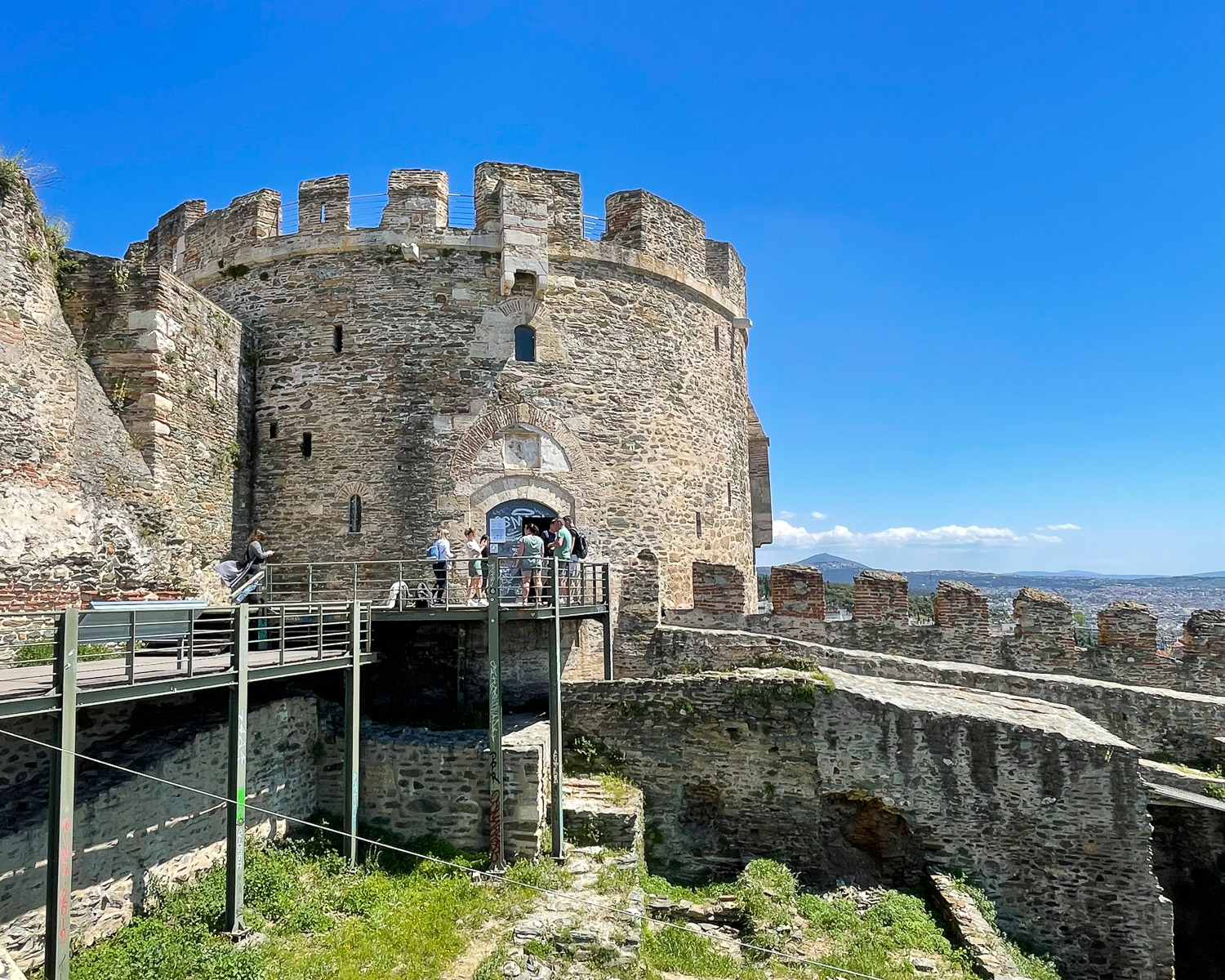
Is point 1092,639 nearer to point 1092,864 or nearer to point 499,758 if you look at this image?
point 1092,864

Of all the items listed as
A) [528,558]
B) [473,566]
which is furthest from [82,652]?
[473,566]

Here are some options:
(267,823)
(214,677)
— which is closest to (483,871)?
(267,823)

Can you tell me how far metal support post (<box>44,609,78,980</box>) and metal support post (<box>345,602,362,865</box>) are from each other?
11.8ft

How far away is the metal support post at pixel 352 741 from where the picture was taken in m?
9.50

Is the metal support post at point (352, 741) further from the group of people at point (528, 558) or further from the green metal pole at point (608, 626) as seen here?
the green metal pole at point (608, 626)

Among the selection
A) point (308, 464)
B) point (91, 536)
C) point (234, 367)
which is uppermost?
point (234, 367)

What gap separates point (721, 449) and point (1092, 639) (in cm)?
795

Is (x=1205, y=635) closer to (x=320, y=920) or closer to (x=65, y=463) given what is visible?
(x=320, y=920)

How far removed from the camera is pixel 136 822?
7.81 meters

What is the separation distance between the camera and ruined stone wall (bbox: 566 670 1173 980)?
10.1 m

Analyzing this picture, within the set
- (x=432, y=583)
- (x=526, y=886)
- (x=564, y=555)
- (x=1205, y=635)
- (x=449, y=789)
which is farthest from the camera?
(x=1205, y=635)

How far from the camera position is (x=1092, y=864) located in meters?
10.2

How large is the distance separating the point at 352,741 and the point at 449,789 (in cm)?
138

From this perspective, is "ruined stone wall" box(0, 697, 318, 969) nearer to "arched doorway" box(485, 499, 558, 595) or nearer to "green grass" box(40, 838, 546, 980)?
"green grass" box(40, 838, 546, 980)
